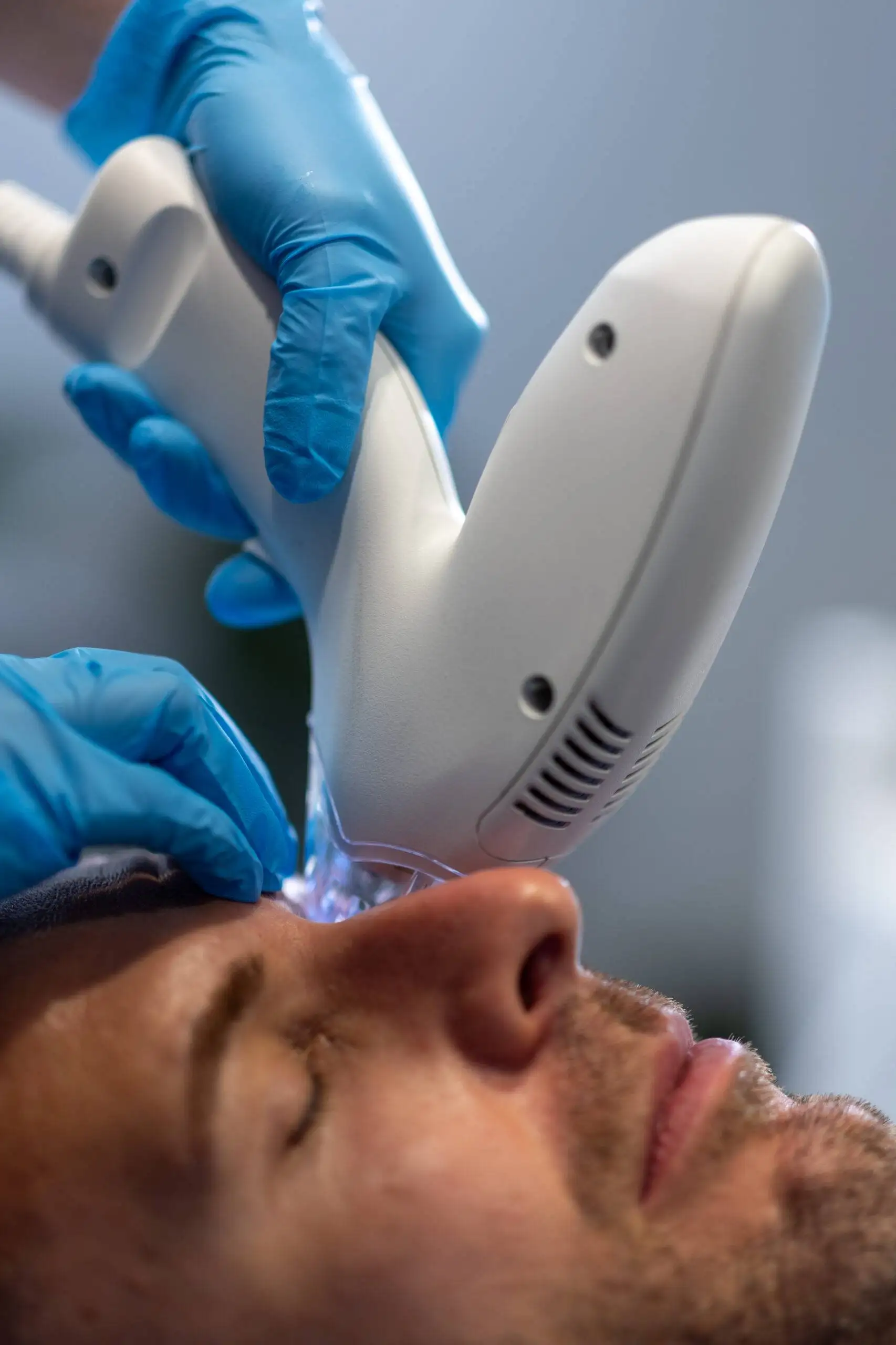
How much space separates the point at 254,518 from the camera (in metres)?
0.95

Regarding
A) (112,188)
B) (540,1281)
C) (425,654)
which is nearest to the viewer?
(540,1281)

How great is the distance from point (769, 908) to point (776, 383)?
2.49 ft

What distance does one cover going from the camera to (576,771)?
2.35ft

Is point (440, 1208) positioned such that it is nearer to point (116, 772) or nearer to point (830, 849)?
point (116, 772)

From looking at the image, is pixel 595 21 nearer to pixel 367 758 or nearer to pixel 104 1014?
pixel 367 758

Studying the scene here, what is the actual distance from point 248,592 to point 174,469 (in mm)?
131

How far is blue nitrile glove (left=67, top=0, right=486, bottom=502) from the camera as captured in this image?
844 mm

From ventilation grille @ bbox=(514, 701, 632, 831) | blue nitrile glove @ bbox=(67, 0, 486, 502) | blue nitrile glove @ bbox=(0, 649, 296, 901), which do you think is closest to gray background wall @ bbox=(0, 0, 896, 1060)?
blue nitrile glove @ bbox=(67, 0, 486, 502)

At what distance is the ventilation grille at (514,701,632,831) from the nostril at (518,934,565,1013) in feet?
0.28

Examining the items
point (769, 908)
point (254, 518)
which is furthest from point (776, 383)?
point (769, 908)

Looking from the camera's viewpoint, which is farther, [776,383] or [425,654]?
[425,654]

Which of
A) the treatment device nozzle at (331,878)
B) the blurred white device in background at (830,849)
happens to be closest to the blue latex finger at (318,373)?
the treatment device nozzle at (331,878)

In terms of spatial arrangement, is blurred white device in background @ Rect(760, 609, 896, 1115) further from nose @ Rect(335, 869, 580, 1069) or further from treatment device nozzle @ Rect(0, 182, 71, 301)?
treatment device nozzle @ Rect(0, 182, 71, 301)

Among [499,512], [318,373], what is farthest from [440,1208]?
[318,373]
